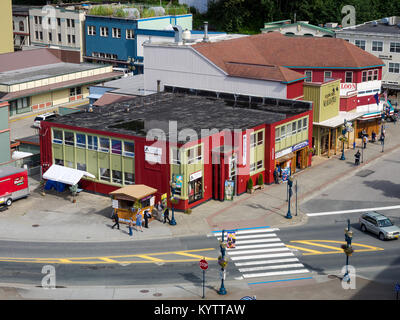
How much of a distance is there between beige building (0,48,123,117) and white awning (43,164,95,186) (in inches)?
1086

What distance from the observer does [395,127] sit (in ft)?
279

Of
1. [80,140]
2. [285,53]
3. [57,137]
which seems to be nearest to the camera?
[80,140]

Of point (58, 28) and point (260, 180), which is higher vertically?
point (58, 28)

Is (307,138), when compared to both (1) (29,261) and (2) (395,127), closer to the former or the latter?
(2) (395,127)

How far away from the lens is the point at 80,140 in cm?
5878

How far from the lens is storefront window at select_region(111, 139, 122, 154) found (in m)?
56.5

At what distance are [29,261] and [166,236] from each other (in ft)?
33.7

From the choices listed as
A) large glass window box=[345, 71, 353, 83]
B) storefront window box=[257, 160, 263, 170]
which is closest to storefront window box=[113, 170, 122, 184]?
storefront window box=[257, 160, 263, 170]

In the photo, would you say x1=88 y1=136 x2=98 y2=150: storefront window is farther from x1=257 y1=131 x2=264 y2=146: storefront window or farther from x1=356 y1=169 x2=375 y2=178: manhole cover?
x1=356 y1=169 x2=375 y2=178: manhole cover

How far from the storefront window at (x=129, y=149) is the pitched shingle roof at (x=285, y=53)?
20.7 metres

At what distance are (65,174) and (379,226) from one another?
89.1ft

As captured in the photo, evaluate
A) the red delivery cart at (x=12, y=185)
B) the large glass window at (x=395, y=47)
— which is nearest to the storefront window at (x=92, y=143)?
the red delivery cart at (x=12, y=185)

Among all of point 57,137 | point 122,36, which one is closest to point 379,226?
→ point 57,137

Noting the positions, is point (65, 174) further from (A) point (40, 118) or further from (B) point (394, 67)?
(B) point (394, 67)
